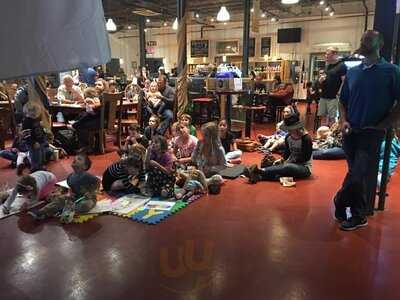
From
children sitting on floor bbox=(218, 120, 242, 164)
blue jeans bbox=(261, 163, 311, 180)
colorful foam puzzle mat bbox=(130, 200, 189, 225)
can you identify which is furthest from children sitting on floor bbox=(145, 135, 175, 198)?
children sitting on floor bbox=(218, 120, 242, 164)

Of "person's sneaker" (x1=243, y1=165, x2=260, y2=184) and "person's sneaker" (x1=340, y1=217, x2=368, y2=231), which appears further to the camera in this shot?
"person's sneaker" (x1=243, y1=165, x2=260, y2=184)

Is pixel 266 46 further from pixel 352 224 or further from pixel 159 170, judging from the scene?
pixel 352 224

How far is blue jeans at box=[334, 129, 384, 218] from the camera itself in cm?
304

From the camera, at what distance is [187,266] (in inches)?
103

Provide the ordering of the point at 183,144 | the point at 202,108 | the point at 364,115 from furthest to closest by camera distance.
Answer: the point at 202,108 < the point at 183,144 < the point at 364,115

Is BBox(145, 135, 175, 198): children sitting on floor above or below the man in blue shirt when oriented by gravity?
below

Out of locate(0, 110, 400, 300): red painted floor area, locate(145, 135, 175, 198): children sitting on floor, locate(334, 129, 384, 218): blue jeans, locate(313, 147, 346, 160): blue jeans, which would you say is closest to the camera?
locate(0, 110, 400, 300): red painted floor area

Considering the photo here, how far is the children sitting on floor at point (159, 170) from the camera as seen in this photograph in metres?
4.02

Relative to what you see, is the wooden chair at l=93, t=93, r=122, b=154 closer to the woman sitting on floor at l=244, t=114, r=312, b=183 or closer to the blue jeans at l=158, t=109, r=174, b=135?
→ the blue jeans at l=158, t=109, r=174, b=135

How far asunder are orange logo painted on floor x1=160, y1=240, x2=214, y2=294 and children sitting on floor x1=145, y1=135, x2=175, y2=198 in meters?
1.13

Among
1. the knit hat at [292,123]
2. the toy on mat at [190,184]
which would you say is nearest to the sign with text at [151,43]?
the knit hat at [292,123]

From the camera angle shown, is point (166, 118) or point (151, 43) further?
point (151, 43)

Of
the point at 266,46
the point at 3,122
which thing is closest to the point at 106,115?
the point at 3,122

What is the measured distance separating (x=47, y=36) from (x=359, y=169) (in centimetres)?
301
